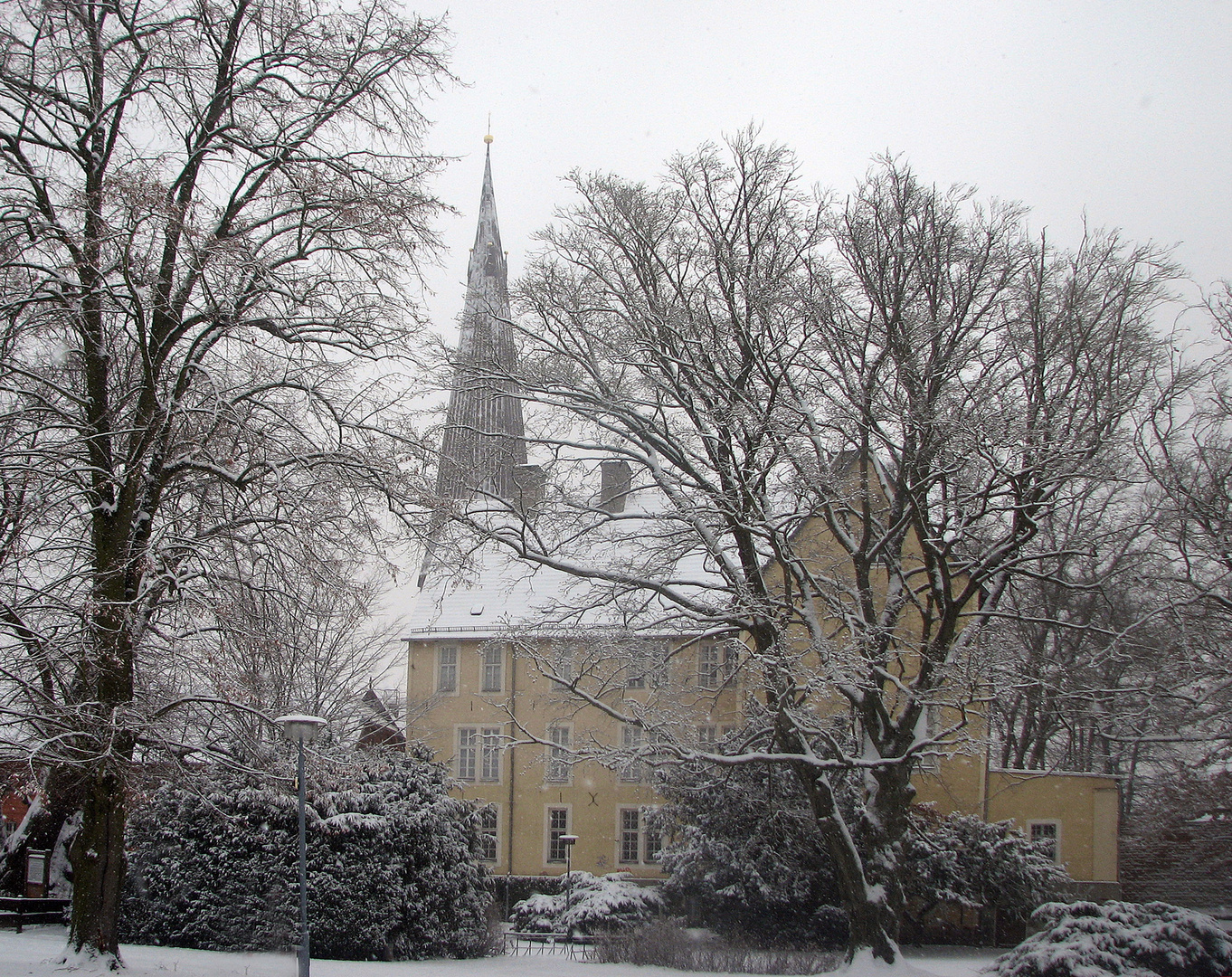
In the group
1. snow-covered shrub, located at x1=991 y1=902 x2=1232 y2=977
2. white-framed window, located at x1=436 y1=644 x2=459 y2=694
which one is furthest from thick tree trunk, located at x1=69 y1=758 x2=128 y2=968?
white-framed window, located at x1=436 y1=644 x2=459 y2=694

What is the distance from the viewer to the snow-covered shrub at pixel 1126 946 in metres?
14.5

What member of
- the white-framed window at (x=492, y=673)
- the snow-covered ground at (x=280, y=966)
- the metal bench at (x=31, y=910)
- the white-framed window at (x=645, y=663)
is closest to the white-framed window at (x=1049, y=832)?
the snow-covered ground at (x=280, y=966)

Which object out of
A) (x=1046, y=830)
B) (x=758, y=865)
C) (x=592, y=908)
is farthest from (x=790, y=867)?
(x=1046, y=830)

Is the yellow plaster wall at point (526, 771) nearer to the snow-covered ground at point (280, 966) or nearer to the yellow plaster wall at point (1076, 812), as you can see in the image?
the yellow plaster wall at point (1076, 812)

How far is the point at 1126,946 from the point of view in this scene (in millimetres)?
14961

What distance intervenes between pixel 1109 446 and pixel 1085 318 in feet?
7.26

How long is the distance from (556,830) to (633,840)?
2290mm

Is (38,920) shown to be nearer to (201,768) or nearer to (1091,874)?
(201,768)

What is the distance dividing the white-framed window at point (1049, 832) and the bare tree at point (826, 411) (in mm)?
11930

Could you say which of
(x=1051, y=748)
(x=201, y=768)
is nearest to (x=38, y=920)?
(x=201, y=768)

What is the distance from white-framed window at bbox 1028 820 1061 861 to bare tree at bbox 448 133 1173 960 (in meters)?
11.9

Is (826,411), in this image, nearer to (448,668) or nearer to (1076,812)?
(1076,812)

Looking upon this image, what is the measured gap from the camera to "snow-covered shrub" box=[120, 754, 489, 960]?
1689cm

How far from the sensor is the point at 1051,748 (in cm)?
3550
